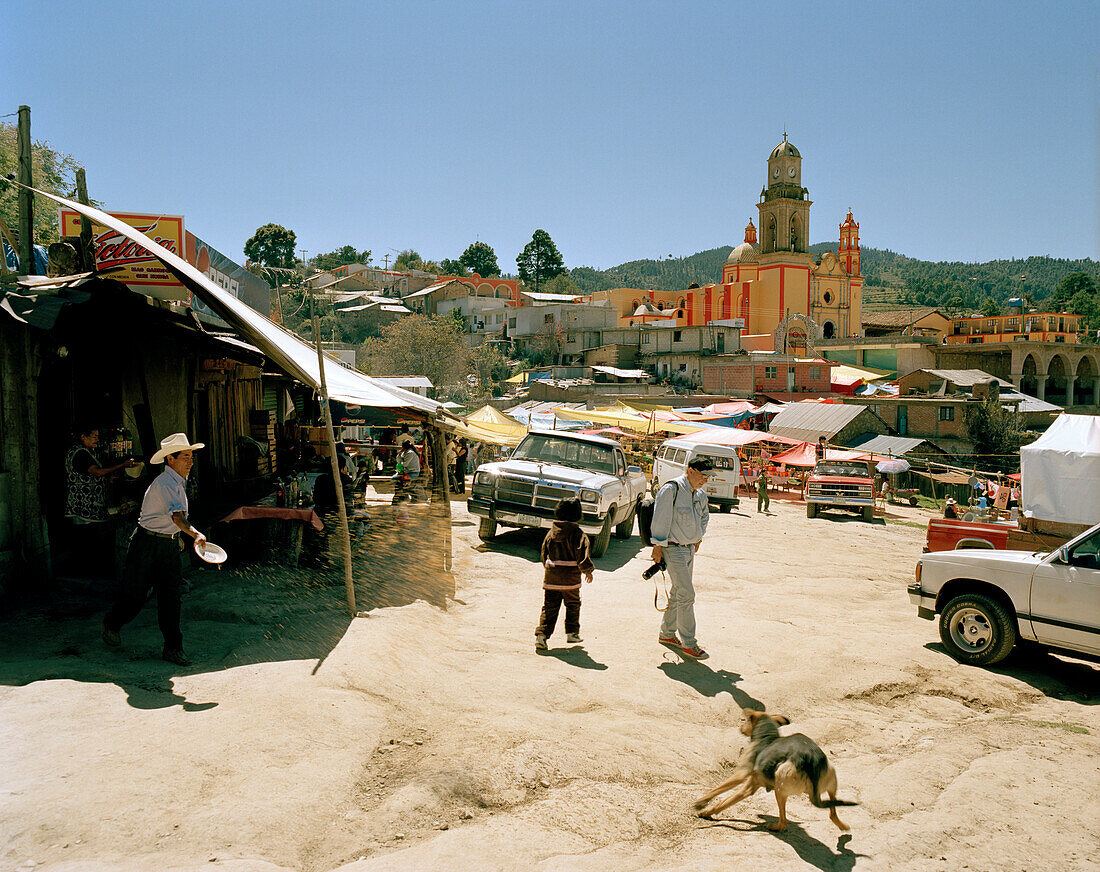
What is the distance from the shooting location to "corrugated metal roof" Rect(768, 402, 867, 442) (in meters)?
36.4

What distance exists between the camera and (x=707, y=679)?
21.5 feet

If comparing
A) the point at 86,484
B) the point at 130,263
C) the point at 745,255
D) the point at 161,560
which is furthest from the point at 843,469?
the point at 745,255

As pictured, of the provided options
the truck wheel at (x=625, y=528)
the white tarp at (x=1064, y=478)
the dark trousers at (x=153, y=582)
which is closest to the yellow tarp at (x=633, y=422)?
the truck wheel at (x=625, y=528)

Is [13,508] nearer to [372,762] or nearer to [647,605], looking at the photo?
[372,762]

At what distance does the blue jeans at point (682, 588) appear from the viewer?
699 cm

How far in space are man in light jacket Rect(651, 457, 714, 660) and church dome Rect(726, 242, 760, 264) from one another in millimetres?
73392

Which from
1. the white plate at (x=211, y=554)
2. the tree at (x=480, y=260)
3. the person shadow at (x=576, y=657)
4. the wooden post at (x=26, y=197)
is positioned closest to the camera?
the white plate at (x=211, y=554)

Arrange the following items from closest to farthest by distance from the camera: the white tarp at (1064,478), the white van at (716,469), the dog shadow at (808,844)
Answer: the dog shadow at (808,844)
the white tarp at (1064,478)
the white van at (716,469)

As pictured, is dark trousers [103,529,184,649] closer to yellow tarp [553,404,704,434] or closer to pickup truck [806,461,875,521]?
pickup truck [806,461,875,521]

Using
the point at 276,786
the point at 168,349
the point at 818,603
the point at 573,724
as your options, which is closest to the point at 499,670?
the point at 573,724

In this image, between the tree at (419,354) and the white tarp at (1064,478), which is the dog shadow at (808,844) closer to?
the white tarp at (1064,478)

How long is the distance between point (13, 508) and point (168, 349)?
318 centimetres

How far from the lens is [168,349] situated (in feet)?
30.6

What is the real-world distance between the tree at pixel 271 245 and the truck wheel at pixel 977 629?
296ft
